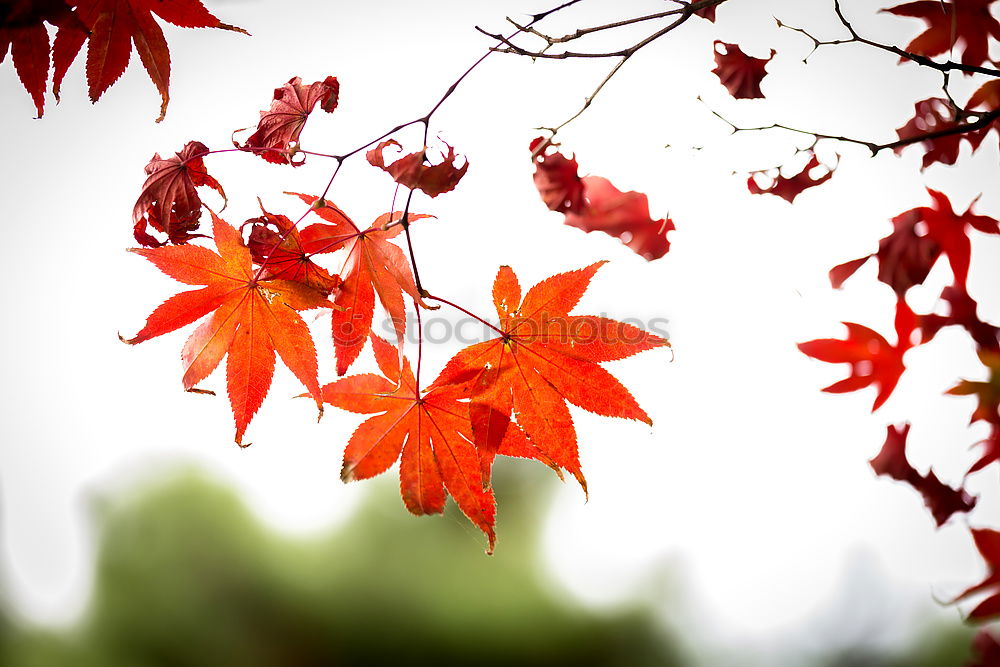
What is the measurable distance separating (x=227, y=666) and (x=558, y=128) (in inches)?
121

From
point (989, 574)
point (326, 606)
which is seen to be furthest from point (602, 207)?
point (326, 606)

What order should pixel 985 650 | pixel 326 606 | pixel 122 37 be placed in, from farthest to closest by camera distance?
pixel 326 606, pixel 122 37, pixel 985 650

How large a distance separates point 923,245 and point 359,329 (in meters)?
0.32

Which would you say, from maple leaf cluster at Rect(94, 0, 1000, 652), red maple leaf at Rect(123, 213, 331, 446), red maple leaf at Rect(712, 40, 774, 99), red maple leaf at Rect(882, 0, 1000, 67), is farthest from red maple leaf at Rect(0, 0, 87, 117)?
red maple leaf at Rect(882, 0, 1000, 67)

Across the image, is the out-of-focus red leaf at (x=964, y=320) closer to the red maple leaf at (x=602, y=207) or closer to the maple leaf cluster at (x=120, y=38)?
the red maple leaf at (x=602, y=207)

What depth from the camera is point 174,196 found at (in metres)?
0.47

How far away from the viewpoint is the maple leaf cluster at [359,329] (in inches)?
17.9

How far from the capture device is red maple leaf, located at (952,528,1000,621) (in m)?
0.31

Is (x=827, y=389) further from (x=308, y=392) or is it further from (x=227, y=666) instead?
(x=227, y=666)

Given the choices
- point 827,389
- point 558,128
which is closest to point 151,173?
point 558,128

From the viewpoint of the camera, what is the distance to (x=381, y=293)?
47 cm

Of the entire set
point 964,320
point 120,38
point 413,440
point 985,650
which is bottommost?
point 985,650

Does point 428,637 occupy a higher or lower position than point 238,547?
lower

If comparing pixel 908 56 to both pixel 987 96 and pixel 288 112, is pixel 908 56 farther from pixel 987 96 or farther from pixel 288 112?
pixel 288 112
